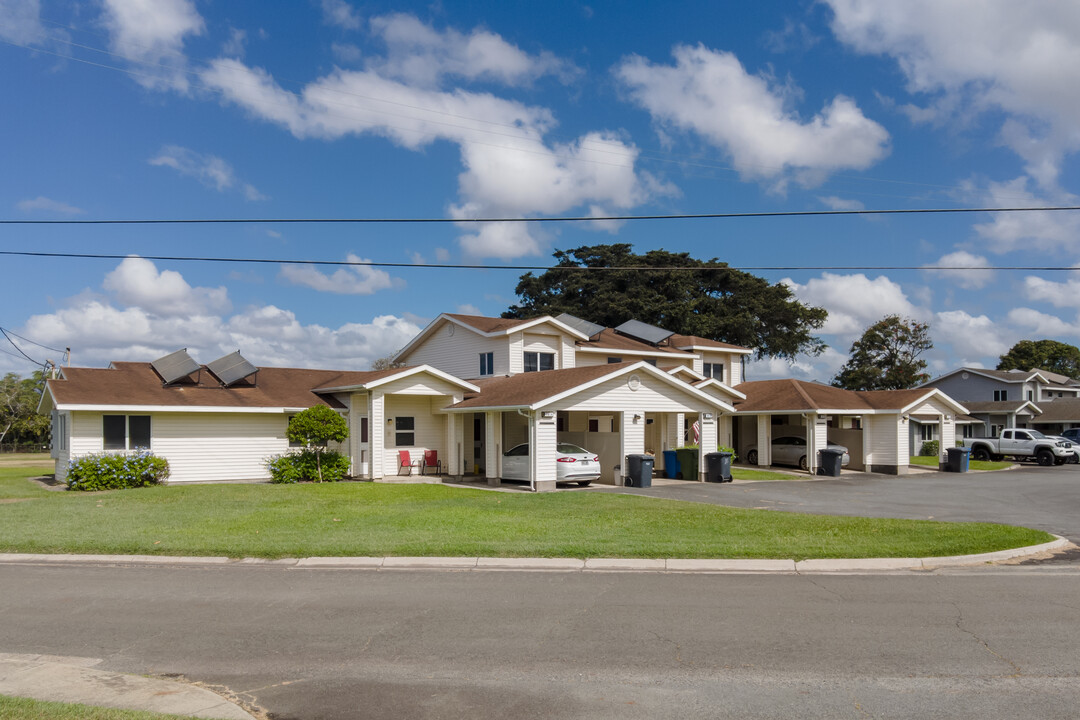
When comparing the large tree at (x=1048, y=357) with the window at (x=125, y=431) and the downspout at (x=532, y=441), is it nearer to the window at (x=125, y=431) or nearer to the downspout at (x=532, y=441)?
the downspout at (x=532, y=441)

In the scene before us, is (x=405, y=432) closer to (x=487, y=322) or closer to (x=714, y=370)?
(x=487, y=322)

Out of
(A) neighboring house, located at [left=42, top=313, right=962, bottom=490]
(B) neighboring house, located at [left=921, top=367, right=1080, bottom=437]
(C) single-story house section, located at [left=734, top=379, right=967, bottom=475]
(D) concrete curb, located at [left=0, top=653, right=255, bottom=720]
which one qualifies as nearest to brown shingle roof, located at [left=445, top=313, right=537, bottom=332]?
(A) neighboring house, located at [left=42, top=313, right=962, bottom=490]

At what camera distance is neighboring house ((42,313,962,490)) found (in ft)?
82.8

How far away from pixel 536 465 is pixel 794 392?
16.3 m

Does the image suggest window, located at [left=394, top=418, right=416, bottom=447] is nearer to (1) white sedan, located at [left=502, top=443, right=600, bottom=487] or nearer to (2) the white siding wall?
(1) white sedan, located at [left=502, top=443, right=600, bottom=487]

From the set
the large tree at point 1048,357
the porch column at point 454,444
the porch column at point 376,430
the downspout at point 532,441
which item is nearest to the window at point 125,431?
the porch column at point 376,430

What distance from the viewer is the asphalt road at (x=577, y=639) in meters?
6.29

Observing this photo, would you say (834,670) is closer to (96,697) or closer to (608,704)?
(608,704)

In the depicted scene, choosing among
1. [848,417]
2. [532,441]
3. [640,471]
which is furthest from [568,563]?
[848,417]

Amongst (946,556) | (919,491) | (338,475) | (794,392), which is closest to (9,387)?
(338,475)

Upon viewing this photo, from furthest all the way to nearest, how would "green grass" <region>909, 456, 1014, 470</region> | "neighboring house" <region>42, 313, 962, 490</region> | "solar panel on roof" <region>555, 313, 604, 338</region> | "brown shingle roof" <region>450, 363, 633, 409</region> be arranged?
"green grass" <region>909, 456, 1014, 470</region> → "solar panel on roof" <region>555, 313, 604, 338</region> → "neighboring house" <region>42, 313, 962, 490</region> → "brown shingle roof" <region>450, 363, 633, 409</region>

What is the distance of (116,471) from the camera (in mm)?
24375

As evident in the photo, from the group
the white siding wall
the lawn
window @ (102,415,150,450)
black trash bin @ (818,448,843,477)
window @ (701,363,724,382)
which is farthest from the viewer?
window @ (701,363,724,382)

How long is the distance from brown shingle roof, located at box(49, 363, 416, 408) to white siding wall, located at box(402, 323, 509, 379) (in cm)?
497
